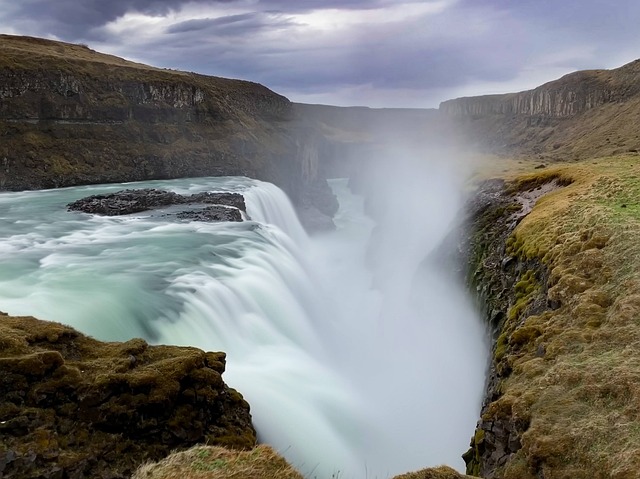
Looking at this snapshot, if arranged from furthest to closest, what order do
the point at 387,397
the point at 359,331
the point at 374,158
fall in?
1. the point at 374,158
2. the point at 359,331
3. the point at 387,397

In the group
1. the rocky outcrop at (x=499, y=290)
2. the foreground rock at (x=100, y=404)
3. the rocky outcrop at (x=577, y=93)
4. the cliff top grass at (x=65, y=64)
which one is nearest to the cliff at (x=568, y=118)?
the rocky outcrop at (x=577, y=93)

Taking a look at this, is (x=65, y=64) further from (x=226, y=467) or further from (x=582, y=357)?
(x=582, y=357)

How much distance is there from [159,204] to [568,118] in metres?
115

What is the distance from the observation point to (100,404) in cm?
1002

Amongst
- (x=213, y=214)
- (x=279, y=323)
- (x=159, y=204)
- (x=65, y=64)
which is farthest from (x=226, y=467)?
(x=65, y=64)

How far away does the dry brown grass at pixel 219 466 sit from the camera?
8.04 meters

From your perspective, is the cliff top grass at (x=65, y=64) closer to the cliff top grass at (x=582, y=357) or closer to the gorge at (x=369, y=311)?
the gorge at (x=369, y=311)

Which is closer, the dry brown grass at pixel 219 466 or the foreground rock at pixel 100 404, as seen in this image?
the dry brown grass at pixel 219 466

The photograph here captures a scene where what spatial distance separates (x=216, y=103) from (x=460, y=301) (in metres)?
76.6

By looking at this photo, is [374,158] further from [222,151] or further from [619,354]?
[619,354]

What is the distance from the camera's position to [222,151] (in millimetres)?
86062

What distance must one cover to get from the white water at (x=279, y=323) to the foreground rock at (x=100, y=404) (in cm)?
281

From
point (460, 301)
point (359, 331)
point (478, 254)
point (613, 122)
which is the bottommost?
point (359, 331)

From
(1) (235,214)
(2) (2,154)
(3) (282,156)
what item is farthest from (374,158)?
(1) (235,214)
